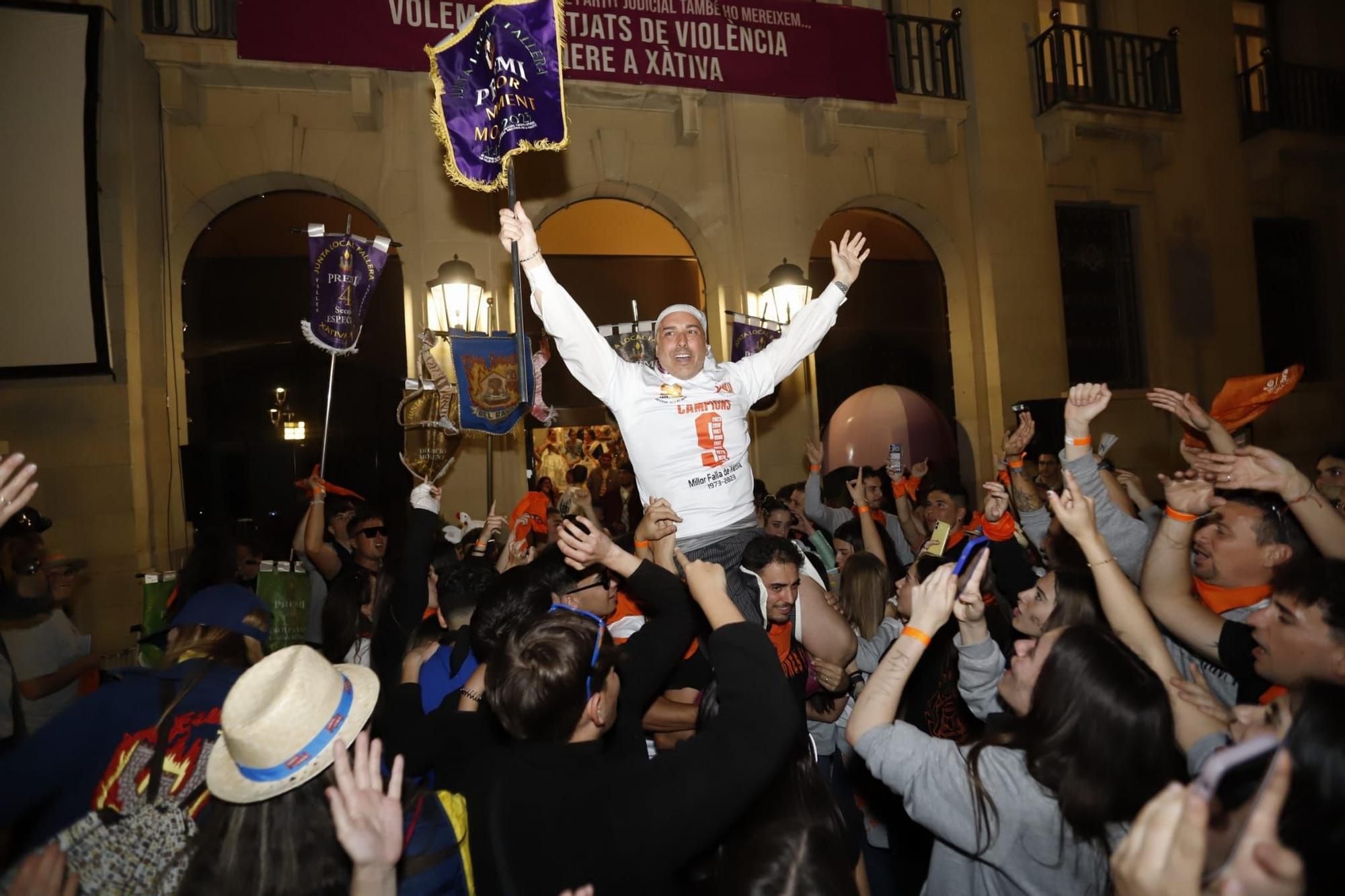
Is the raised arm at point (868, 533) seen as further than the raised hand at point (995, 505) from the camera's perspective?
Yes

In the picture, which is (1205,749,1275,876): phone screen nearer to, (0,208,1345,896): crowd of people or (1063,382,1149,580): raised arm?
(0,208,1345,896): crowd of people

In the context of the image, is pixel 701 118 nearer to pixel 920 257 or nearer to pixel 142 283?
pixel 920 257

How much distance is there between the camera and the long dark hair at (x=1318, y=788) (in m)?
1.39

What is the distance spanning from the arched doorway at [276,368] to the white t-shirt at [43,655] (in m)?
4.76

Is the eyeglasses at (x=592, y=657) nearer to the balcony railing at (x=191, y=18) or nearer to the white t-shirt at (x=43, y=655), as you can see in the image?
the white t-shirt at (x=43, y=655)

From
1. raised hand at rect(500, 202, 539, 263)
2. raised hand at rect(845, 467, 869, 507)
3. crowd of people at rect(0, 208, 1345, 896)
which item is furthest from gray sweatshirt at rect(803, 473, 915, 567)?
raised hand at rect(500, 202, 539, 263)

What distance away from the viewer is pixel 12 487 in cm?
241

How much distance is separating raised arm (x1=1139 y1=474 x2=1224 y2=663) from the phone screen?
1372mm

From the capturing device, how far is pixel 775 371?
4.24 metres

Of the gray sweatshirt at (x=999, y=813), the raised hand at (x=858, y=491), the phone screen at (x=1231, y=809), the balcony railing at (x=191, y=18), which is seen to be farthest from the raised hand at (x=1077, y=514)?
the balcony railing at (x=191, y=18)

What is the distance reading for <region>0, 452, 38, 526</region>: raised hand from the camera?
239 cm

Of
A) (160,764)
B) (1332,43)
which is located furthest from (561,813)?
(1332,43)

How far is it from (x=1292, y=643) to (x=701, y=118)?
33.0 feet

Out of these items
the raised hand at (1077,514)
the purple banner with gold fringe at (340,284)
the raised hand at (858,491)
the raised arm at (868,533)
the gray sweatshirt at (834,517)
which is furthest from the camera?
the purple banner with gold fringe at (340,284)
